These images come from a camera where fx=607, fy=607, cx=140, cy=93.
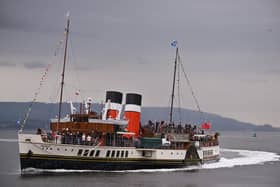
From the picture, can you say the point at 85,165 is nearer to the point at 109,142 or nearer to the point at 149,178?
the point at 109,142

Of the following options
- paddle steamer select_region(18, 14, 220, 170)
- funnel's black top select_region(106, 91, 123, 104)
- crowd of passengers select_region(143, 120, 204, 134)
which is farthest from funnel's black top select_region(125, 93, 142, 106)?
crowd of passengers select_region(143, 120, 204, 134)

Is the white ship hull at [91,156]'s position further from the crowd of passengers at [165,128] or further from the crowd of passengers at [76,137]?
the crowd of passengers at [165,128]

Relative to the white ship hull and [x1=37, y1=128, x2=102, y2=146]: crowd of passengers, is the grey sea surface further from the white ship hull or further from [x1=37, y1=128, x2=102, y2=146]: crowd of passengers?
[x1=37, y1=128, x2=102, y2=146]: crowd of passengers

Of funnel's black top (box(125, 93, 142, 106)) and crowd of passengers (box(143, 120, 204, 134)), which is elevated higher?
funnel's black top (box(125, 93, 142, 106))

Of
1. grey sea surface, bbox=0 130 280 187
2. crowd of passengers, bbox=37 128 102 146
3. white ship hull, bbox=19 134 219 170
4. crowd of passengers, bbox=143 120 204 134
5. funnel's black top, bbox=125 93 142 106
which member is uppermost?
funnel's black top, bbox=125 93 142 106

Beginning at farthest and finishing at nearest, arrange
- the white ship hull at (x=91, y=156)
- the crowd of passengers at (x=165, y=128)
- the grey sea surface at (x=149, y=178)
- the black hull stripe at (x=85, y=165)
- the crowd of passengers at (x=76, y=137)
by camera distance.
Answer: the crowd of passengers at (x=165, y=128) → the crowd of passengers at (x=76, y=137) → the black hull stripe at (x=85, y=165) → the white ship hull at (x=91, y=156) → the grey sea surface at (x=149, y=178)

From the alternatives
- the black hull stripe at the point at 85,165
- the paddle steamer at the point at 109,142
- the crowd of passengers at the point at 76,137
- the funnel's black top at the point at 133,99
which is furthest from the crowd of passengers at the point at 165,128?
the crowd of passengers at the point at 76,137

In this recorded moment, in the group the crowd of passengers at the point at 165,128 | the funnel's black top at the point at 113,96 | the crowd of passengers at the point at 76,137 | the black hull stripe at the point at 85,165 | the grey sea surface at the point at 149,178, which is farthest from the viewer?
the crowd of passengers at the point at 165,128

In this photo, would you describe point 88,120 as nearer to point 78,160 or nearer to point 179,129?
point 78,160

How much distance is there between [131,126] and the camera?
177 ft

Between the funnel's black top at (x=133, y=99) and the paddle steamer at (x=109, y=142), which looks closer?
the paddle steamer at (x=109, y=142)

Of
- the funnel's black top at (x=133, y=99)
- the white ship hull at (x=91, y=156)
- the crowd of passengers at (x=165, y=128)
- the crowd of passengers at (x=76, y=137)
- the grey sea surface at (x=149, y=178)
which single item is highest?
the funnel's black top at (x=133, y=99)

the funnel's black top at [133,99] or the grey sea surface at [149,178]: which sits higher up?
the funnel's black top at [133,99]

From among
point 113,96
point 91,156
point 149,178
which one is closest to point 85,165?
point 91,156
